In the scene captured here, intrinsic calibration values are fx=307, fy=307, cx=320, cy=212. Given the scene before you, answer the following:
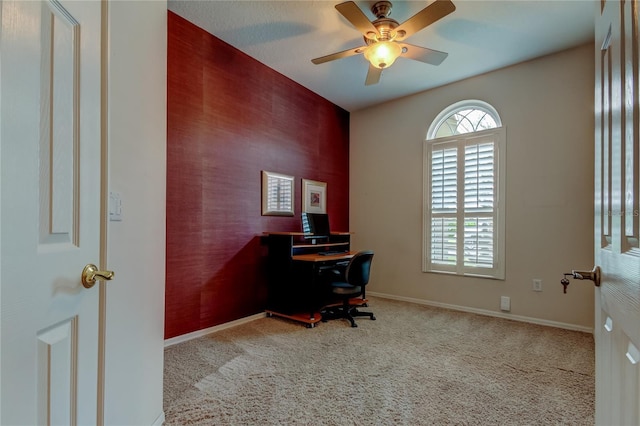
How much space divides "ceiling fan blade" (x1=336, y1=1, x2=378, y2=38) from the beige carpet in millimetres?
2461

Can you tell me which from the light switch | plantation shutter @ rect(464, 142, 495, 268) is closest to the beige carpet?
plantation shutter @ rect(464, 142, 495, 268)

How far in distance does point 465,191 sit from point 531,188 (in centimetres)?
67

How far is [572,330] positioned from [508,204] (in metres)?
1.38

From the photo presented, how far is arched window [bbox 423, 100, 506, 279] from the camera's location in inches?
140

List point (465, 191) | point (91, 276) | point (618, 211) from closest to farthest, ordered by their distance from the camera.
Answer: point (618, 211), point (91, 276), point (465, 191)

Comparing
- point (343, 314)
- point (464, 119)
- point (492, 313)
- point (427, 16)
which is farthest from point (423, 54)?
point (492, 313)

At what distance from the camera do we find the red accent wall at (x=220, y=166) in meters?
2.71

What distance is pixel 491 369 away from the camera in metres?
2.24

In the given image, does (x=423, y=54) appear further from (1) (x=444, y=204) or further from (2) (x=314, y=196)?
(2) (x=314, y=196)

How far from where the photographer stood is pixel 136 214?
4.37ft

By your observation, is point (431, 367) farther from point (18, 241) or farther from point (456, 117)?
point (456, 117)

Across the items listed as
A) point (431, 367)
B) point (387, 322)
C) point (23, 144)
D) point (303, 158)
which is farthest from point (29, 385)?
point (303, 158)

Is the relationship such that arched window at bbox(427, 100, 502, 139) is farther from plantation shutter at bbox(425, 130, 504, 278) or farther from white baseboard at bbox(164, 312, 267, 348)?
white baseboard at bbox(164, 312, 267, 348)

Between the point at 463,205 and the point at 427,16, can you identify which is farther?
the point at 463,205
